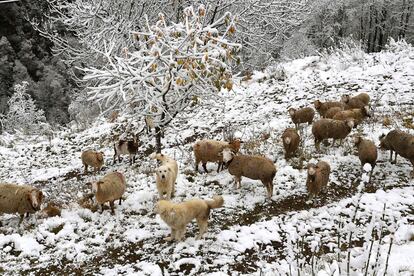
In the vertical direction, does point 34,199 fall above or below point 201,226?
above

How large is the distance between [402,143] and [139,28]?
6.68 metres

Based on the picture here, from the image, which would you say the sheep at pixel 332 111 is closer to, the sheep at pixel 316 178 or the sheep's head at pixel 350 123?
the sheep's head at pixel 350 123

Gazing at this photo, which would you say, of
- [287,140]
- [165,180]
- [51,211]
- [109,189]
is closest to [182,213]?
[165,180]

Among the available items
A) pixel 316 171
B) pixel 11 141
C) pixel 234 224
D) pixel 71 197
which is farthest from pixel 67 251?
pixel 11 141

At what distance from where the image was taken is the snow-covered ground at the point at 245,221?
17.5ft

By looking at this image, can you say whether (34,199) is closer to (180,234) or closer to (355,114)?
(180,234)

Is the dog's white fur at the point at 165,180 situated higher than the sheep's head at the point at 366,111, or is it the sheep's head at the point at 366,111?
the sheep's head at the point at 366,111

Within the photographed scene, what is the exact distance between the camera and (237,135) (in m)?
11.0

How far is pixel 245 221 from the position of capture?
646 cm

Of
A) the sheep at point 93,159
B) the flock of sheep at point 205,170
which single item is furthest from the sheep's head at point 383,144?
the sheep at point 93,159

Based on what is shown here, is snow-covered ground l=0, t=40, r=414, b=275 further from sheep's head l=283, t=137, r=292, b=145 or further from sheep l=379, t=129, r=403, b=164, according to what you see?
sheep's head l=283, t=137, r=292, b=145

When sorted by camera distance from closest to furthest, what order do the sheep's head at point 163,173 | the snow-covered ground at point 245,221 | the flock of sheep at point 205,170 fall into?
the snow-covered ground at point 245,221
the flock of sheep at point 205,170
the sheep's head at point 163,173

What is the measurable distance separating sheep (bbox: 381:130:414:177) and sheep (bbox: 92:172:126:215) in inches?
208

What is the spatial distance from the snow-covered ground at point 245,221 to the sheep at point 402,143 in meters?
0.43
